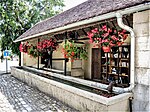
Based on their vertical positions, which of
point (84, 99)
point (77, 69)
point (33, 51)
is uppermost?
point (33, 51)

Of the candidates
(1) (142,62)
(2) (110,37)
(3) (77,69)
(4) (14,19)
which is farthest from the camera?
(4) (14,19)

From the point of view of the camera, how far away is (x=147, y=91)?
3756mm

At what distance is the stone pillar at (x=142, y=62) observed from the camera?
3787 mm

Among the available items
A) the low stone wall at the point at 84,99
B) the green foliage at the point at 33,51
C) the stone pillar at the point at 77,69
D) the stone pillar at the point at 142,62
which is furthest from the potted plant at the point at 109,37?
the green foliage at the point at 33,51

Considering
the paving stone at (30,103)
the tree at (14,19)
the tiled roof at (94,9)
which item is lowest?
the paving stone at (30,103)

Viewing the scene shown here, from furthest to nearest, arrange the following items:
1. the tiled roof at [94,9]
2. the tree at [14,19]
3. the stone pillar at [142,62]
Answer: the tree at [14,19] → the tiled roof at [94,9] → the stone pillar at [142,62]

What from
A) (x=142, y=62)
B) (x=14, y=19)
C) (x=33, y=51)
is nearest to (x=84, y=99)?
(x=142, y=62)

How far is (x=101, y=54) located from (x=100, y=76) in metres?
1.19

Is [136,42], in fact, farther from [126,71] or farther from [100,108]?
[126,71]

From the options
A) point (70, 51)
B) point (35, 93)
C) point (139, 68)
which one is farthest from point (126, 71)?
point (35, 93)

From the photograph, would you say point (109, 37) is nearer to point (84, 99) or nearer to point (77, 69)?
point (84, 99)

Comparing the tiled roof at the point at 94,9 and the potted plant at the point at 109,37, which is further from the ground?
the tiled roof at the point at 94,9

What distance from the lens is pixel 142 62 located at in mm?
3900

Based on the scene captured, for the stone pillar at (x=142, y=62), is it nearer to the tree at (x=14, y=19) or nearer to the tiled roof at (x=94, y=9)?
the tiled roof at (x=94, y=9)
